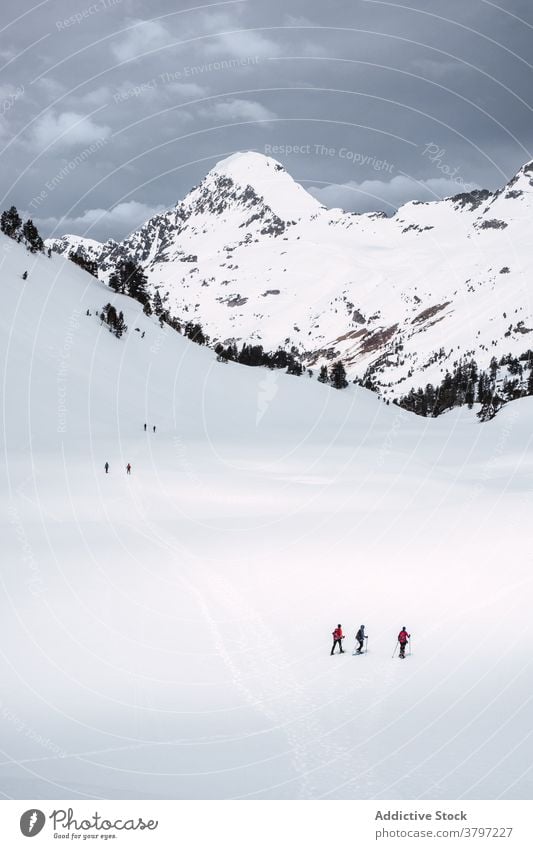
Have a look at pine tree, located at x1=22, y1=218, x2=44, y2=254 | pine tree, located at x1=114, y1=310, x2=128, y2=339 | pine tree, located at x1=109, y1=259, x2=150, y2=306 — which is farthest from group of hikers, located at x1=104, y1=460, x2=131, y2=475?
pine tree, located at x1=109, y1=259, x2=150, y2=306

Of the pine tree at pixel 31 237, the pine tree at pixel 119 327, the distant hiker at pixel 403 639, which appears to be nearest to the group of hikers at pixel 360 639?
the distant hiker at pixel 403 639

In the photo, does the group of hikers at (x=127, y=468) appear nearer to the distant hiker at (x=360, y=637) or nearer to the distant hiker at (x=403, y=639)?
the distant hiker at (x=360, y=637)

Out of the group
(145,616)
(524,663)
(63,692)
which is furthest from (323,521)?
(63,692)
